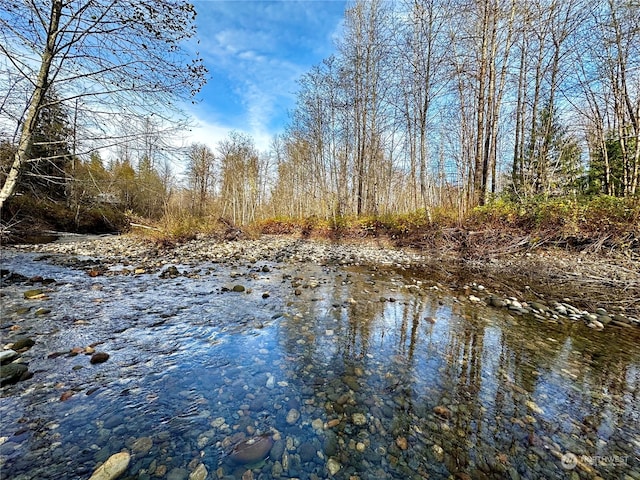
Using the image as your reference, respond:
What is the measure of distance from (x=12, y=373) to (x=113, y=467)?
165 centimetres

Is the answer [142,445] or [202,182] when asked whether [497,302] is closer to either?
[142,445]

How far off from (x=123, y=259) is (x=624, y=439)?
10.5 metres

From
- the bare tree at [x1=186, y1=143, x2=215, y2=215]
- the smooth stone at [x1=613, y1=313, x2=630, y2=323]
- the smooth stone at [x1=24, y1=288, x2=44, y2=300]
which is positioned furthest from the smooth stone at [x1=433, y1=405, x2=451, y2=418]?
the bare tree at [x1=186, y1=143, x2=215, y2=215]

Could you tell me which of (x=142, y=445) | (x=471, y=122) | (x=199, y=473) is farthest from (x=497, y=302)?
(x=471, y=122)

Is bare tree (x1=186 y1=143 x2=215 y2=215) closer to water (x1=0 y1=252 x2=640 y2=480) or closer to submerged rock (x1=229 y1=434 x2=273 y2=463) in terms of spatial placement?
water (x1=0 y1=252 x2=640 y2=480)

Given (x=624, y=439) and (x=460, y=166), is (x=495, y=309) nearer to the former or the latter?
(x=624, y=439)

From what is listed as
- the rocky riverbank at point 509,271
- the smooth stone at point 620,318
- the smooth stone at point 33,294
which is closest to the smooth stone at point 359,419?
the rocky riverbank at point 509,271

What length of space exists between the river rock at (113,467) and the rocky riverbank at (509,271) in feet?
17.1

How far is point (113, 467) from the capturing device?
58.9 inches

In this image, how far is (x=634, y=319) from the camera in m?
3.97

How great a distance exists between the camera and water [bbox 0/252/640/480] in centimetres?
162

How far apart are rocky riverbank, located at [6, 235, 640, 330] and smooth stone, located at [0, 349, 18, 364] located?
3.74 m

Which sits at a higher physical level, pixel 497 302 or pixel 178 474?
pixel 497 302

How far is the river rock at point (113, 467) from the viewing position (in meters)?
1.44
